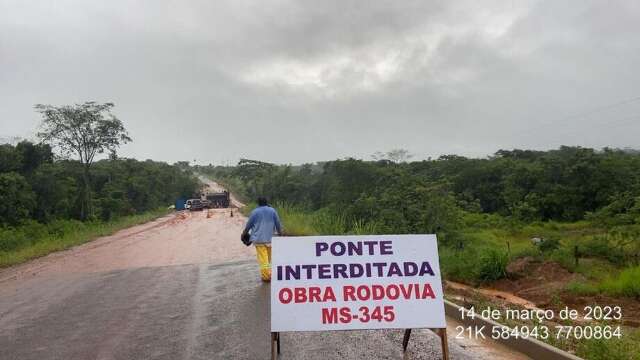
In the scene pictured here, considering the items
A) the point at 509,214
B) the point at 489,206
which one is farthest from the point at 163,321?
the point at 489,206

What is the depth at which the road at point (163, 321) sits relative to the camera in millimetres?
6410

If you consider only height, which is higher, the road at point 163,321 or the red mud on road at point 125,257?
Result: the road at point 163,321

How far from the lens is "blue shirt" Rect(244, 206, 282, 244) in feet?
33.7

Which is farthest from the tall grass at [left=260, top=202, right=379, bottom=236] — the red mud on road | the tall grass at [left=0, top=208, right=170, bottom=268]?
the tall grass at [left=0, top=208, right=170, bottom=268]

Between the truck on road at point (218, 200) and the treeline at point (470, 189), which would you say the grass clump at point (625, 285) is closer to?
the treeline at point (470, 189)

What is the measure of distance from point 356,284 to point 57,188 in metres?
41.5

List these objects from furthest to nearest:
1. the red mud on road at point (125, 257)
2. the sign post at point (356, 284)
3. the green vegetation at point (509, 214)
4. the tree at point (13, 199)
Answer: the tree at point (13, 199) → the red mud on road at point (125, 257) → the green vegetation at point (509, 214) → the sign post at point (356, 284)

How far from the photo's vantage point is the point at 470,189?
1778 inches

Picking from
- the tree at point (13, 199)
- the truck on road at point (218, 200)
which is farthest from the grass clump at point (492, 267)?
the truck on road at point (218, 200)

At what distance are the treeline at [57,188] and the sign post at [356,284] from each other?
1321 inches

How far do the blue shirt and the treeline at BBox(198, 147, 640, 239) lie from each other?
736cm

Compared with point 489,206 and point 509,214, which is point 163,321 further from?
point 489,206

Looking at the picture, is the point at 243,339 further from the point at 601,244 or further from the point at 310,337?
Result: the point at 601,244

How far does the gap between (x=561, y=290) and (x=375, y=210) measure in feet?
27.0
